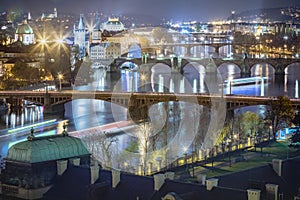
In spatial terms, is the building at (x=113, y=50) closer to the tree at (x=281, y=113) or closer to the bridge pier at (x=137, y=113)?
the bridge pier at (x=137, y=113)

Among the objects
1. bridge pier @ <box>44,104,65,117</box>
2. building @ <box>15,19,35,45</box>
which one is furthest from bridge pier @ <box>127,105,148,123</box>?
building @ <box>15,19,35,45</box>

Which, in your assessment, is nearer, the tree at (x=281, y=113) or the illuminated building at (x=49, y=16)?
the tree at (x=281, y=113)

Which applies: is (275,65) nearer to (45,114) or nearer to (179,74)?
(179,74)

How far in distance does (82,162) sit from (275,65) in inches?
1666

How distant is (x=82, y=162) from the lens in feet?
47.0

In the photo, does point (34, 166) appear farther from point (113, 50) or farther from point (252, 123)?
point (113, 50)

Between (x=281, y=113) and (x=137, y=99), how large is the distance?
26.4 ft

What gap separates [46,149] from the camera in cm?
1362

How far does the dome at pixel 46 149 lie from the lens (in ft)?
44.0

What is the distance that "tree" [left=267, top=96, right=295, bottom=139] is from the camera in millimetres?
27125

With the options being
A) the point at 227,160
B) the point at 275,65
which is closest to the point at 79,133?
the point at 227,160

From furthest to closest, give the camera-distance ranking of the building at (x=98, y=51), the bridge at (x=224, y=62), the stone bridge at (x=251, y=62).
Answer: the building at (x=98, y=51) < the bridge at (x=224, y=62) < the stone bridge at (x=251, y=62)

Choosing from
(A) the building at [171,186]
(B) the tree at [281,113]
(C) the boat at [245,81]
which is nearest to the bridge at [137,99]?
(B) the tree at [281,113]

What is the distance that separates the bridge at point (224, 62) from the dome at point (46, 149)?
41.6 meters
